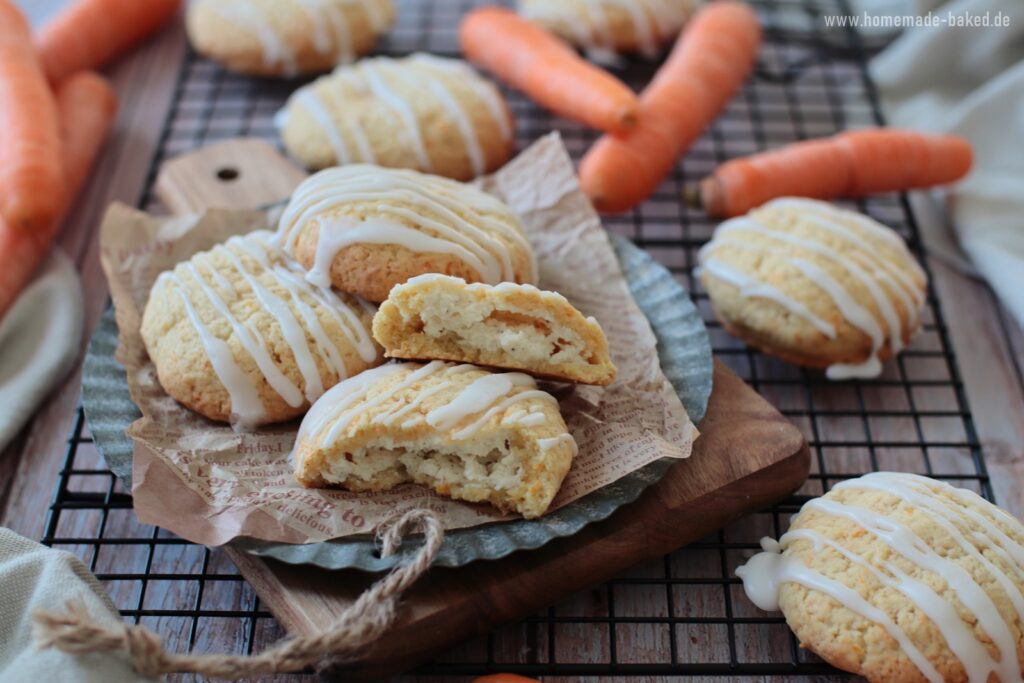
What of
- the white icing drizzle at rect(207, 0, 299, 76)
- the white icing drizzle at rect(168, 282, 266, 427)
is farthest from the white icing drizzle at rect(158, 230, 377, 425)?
the white icing drizzle at rect(207, 0, 299, 76)

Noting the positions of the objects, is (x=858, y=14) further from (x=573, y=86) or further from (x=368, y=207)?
(x=368, y=207)

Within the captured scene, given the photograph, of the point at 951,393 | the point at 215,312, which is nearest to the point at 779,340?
the point at 951,393

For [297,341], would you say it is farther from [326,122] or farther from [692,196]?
[692,196]

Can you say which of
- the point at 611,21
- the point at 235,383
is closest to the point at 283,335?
the point at 235,383

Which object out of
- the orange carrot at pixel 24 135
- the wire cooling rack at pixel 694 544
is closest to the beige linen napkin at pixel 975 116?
the wire cooling rack at pixel 694 544

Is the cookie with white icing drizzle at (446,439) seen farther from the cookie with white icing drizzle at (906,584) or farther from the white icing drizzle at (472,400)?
the cookie with white icing drizzle at (906,584)

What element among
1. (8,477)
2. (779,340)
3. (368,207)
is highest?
(368,207)

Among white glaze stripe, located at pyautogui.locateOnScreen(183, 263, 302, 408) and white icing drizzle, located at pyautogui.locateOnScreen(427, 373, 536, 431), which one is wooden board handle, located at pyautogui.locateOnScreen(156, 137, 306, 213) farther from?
white icing drizzle, located at pyautogui.locateOnScreen(427, 373, 536, 431)
